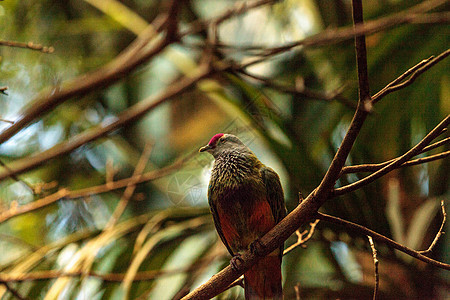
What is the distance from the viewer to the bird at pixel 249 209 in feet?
8.07

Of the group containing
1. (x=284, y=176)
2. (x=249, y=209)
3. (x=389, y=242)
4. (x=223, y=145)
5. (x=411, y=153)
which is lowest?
(x=389, y=242)

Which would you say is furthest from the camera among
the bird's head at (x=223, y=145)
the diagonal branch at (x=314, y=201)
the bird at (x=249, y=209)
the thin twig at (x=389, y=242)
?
the bird's head at (x=223, y=145)

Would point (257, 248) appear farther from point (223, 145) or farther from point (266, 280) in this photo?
point (223, 145)

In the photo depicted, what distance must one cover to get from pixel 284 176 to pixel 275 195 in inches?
8.3

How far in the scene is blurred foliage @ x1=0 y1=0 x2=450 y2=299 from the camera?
2.57 metres

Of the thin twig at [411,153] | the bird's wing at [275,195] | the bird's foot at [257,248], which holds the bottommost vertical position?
the thin twig at [411,153]

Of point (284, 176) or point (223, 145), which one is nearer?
point (284, 176)

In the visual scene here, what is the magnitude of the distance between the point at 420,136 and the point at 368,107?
1300 millimetres

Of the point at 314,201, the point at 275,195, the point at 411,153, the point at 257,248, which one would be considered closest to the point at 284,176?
the point at 275,195

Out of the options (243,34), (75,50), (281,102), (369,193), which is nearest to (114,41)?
(75,50)

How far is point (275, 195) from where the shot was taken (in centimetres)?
249

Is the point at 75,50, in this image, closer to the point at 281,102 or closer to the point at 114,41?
the point at 114,41

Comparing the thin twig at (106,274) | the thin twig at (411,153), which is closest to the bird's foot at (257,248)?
the thin twig at (411,153)

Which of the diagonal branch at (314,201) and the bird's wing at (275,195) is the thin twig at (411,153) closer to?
the diagonal branch at (314,201)
